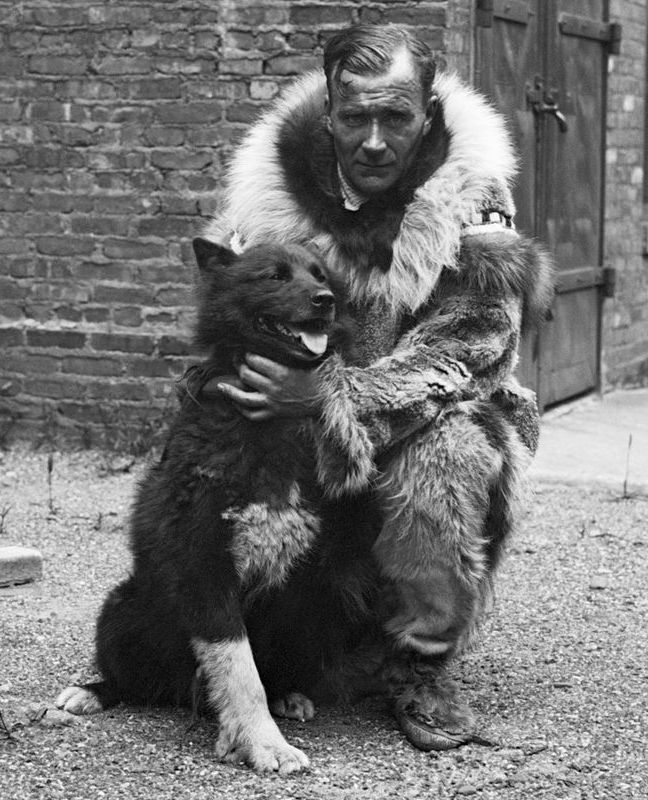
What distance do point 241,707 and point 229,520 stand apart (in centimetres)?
45

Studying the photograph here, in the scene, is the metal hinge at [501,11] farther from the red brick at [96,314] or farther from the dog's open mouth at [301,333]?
the dog's open mouth at [301,333]

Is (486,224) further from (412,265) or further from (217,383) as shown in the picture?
(217,383)

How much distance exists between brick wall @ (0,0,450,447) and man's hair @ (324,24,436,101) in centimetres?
305

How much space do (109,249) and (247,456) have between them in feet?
13.6

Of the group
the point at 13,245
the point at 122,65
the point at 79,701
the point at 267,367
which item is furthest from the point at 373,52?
the point at 13,245

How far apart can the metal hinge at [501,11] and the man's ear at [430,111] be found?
3.34 meters

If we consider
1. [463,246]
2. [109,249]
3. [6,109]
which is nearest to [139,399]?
[109,249]

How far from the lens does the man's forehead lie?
3.77m

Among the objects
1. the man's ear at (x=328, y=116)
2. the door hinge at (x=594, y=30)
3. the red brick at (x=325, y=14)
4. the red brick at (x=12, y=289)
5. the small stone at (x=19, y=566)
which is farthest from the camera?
the door hinge at (x=594, y=30)

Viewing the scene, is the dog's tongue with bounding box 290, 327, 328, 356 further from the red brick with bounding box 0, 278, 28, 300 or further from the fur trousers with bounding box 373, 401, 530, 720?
the red brick with bounding box 0, 278, 28, 300

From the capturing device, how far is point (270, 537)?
136 inches

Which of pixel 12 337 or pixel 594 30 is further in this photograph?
pixel 594 30

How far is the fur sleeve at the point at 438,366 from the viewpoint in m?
3.57

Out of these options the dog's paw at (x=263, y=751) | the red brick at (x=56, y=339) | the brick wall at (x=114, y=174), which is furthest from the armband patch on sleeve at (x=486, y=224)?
the red brick at (x=56, y=339)
